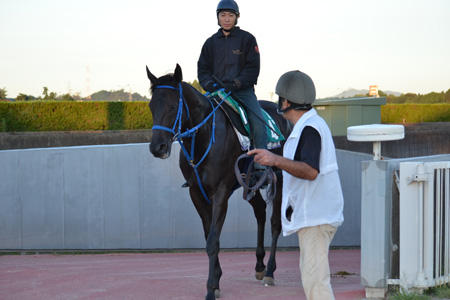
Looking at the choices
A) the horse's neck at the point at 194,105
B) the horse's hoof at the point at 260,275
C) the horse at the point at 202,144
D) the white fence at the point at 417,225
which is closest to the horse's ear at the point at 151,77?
the horse at the point at 202,144

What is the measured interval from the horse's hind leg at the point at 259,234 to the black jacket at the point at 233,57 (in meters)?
1.64

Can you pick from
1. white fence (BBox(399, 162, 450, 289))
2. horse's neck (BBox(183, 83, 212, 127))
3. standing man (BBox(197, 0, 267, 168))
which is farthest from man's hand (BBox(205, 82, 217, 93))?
white fence (BBox(399, 162, 450, 289))

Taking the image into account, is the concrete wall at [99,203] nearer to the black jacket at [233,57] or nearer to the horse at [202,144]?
the black jacket at [233,57]

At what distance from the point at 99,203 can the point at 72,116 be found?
1364 centimetres

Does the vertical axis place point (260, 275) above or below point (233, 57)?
below

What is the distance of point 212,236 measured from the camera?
6.75m

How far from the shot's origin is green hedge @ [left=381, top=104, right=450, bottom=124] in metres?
33.3

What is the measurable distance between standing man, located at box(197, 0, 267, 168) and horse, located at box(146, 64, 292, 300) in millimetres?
334

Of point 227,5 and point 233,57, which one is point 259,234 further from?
point 227,5

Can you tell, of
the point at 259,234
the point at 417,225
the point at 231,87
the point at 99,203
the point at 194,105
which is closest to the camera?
the point at 417,225

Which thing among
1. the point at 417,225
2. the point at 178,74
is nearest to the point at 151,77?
the point at 178,74

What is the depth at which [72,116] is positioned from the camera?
2631 cm

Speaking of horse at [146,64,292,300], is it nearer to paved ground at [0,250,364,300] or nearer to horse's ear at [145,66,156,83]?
horse's ear at [145,66,156,83]

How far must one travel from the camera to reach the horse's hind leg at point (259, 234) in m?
8.02
